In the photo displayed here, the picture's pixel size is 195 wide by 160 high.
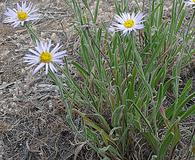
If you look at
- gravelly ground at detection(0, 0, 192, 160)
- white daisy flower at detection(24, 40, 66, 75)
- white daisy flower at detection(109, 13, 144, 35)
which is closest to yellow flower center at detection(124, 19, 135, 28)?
white daisy flower at detection(109, 13, 144, 35)

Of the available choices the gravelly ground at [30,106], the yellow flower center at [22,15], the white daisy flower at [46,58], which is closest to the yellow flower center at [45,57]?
the white daisy flower at [46,58]

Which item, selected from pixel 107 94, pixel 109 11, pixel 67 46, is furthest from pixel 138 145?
pixel 109 11

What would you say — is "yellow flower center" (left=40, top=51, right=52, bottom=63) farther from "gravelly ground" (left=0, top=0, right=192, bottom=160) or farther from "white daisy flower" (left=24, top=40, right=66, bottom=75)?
"gravelly ground" (left=0, top=0, right=192, bottom=160)

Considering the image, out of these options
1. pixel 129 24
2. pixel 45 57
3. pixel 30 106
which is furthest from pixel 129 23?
pixel 30 106

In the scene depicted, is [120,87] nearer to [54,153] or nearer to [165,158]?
[165,158]

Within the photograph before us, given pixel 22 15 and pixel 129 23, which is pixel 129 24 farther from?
pixel 22 15

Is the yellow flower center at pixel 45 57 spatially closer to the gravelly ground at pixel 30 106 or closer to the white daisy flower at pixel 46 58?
the white daisy flower at pixel 46 58
